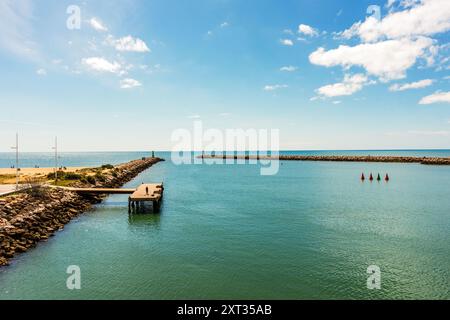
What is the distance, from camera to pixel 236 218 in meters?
32.0

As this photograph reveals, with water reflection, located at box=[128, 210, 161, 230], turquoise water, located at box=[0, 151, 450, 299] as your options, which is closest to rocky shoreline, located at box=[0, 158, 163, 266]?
turquoise water, located at box=[0, 151, 450, 299]

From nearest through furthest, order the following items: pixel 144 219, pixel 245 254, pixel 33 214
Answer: pixel 245 254 < pixel 33 214 < pixel 144 219

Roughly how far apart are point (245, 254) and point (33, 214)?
60.6ft

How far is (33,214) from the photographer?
87.5 feet

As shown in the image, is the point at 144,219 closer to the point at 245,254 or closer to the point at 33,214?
the point at 33,214

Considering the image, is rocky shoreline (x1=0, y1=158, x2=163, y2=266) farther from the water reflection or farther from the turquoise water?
the water reflection

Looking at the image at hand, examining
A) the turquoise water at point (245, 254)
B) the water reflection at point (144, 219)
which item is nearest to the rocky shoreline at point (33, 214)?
the turquoise water at point (245, 254)

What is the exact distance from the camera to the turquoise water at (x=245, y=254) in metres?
16.4

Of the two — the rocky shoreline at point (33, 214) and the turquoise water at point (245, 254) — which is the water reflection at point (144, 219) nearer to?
the turquoise water at point (245, 254)

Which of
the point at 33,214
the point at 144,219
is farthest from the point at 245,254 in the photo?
the point at 33,214

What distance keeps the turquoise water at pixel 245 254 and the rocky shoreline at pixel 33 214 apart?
123 centimetres
